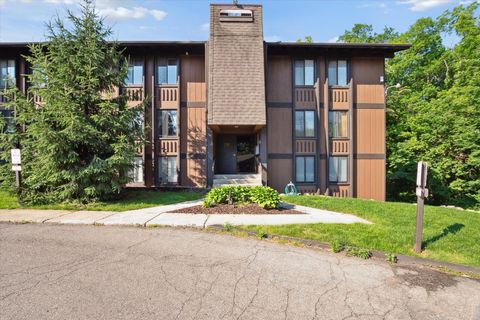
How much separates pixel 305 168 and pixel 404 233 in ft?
30.0

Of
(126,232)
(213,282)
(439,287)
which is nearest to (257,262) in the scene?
(213,282)

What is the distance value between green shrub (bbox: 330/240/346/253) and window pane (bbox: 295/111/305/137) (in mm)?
10495

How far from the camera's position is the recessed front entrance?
56.0 ft

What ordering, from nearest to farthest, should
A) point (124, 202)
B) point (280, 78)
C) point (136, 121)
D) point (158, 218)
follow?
point (158, 218) → point (124, 202) → point (136, 121) → point (280, 78)

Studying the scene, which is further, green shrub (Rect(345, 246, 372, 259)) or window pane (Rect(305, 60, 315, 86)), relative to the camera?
window pane (Rect(305, 60, 315, 86))

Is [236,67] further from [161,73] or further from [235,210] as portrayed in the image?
[235,210]

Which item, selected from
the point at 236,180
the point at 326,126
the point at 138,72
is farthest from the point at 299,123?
the point at 138,72

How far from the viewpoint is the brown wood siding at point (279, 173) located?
15.3m

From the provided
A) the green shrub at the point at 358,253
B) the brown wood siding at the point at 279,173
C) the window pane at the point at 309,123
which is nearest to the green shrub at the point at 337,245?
the green shrub at the point at 358,253

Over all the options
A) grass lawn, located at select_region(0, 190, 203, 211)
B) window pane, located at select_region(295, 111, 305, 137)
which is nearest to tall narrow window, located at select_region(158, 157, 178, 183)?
grass lawn, located at select_region(0, 190, 203, 211)

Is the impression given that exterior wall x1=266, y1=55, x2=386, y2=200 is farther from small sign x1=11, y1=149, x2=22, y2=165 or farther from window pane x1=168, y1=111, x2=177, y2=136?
small sign x1=11, y1=149, x2=22, y2=165

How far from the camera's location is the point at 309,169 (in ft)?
51.2

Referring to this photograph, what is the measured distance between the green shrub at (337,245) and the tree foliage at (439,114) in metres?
17.9

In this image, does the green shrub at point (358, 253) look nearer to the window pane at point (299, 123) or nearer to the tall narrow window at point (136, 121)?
the tall narrow window at point (136, 121)
